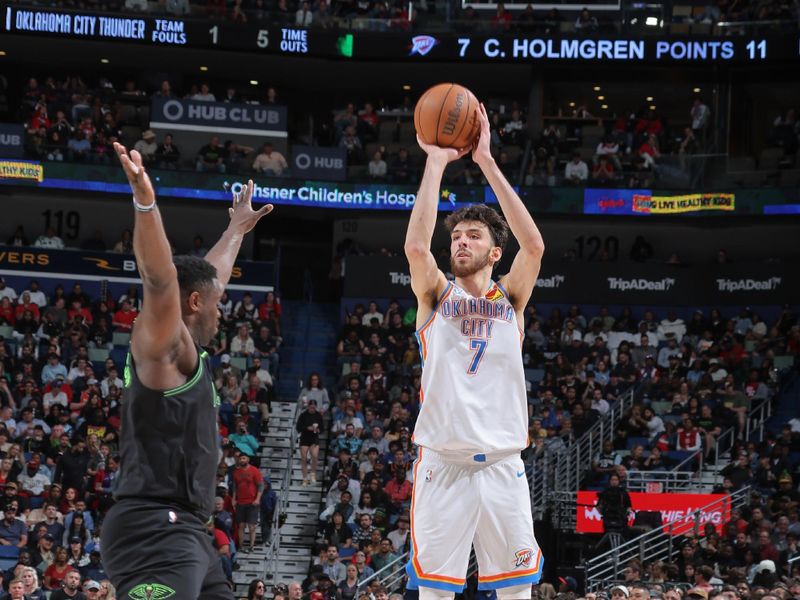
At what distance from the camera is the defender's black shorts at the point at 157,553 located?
5605mm

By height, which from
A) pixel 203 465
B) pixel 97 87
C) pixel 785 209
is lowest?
pixel 203 465

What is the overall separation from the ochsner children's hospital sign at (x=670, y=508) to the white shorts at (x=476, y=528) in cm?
1328

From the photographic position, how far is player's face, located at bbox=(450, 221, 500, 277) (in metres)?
7.98

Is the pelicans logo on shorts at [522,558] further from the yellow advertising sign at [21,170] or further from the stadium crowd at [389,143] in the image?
the yellow advertising sign at [21,170]

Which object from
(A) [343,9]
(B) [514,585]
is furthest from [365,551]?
(A) [343,9]

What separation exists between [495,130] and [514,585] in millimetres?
23530

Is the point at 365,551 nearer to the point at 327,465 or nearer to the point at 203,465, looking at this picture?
the point at 327,465

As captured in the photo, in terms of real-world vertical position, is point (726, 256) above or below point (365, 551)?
above

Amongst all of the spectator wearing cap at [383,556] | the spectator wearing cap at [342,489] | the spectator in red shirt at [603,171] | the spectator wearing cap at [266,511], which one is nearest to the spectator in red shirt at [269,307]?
the spectator wearing cap at [342,489]

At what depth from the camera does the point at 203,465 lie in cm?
592

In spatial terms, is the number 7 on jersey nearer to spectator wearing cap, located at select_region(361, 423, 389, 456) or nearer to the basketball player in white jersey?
the basketball player in white jersey

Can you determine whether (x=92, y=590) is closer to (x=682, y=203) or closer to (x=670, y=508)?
(x=670, y=508)

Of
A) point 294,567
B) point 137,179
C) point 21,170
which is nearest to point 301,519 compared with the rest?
point 294,567

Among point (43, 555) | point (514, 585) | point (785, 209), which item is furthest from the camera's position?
point (785, 209)
